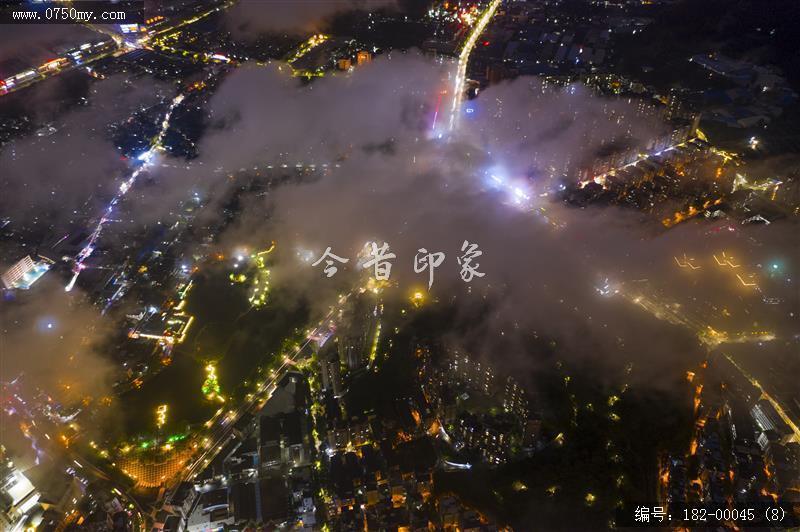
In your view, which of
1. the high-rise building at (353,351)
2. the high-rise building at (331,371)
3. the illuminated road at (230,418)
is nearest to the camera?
the illuminated road at (230,418)

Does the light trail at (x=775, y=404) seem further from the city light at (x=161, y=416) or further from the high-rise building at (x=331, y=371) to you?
the city light at (x=161, y=416)

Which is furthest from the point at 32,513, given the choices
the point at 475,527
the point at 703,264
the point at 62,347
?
the point at 703,264

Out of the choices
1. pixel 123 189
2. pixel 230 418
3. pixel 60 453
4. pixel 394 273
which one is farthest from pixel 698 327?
pixel 123 189

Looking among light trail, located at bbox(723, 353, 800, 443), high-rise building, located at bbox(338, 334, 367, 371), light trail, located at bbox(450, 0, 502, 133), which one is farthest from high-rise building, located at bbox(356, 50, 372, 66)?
light trail, located at bbox(723, 353, 800, 443)

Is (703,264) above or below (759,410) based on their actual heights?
above

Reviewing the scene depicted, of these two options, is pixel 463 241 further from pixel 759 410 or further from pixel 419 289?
pixel 759 410

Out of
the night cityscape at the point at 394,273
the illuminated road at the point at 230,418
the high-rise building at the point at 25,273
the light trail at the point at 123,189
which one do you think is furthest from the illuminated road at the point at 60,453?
the light trail at the point at 123,189

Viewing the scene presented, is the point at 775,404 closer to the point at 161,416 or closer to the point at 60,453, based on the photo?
the point at 161,416
